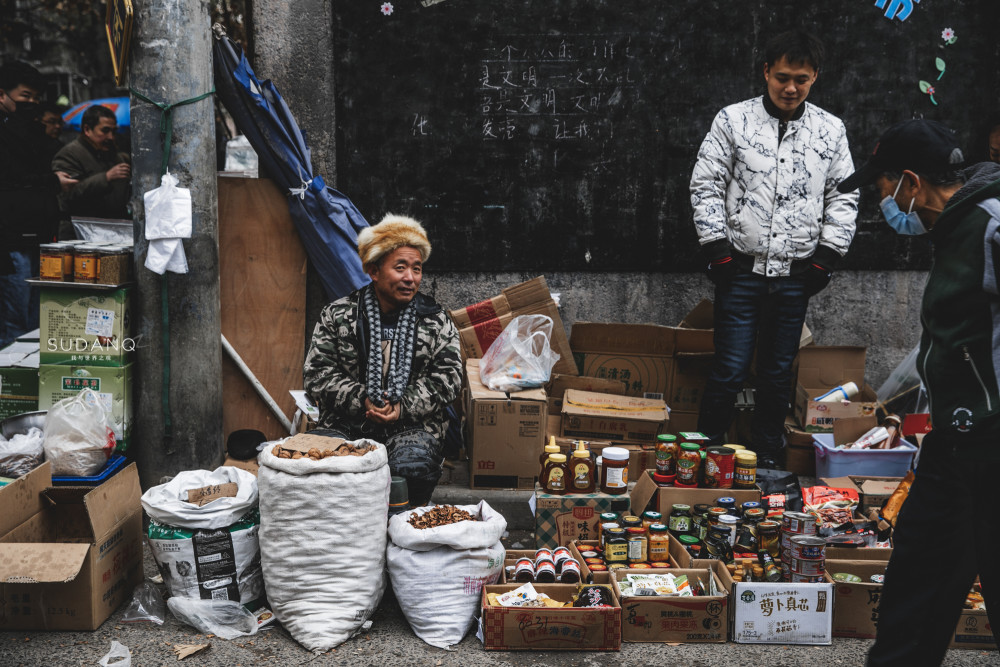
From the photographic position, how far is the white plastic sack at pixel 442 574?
3.43 meters

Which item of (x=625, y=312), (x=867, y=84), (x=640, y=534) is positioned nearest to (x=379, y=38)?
(x=625, y=312)

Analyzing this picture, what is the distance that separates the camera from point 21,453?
422 centimetres

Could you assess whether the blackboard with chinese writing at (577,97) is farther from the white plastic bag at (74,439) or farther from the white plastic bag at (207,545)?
the white plastic bag at (207,545)

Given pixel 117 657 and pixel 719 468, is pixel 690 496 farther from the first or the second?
pixel 117 657

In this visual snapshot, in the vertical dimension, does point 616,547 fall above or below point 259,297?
below

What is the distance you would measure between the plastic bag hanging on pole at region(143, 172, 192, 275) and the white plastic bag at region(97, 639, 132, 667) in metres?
1.88

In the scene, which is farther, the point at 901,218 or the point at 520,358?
the point at 520,358

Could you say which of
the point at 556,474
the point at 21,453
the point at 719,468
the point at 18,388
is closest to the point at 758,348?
the point at 719,468

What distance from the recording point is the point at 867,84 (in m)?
5.79

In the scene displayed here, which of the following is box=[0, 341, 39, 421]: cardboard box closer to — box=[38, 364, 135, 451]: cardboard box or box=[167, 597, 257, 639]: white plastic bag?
box=[38, 364, 135, 451]: cardboard box

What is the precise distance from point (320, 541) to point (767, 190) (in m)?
3.15

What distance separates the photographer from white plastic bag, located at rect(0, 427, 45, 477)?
4.10 m

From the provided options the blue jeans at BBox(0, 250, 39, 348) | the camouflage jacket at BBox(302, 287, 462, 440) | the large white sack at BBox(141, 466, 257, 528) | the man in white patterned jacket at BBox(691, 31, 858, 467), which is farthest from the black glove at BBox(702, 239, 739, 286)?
the blue jeans at BBox(0, 250, 39, 348)

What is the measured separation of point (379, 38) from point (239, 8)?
274 cm
